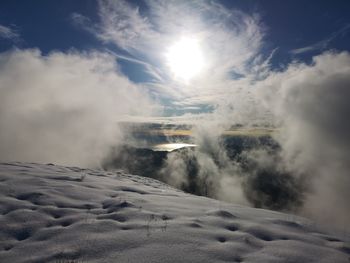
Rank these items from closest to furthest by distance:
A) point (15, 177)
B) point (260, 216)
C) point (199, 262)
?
point (199, 262) < point (260, 216) < point (15, 177)

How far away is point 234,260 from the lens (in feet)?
16.7

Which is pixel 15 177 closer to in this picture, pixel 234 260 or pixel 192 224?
pixel 192 224

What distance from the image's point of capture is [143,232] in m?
6.20

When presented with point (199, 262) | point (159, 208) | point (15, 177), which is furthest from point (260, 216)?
point (15, 177)

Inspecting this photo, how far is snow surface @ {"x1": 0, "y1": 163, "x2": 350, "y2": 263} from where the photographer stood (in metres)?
5.16

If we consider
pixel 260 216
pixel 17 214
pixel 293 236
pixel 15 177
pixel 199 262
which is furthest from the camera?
pixel 15 177

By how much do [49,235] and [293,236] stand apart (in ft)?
20.1

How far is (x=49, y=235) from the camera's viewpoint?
5.90m

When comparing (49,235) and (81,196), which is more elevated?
(81,196)

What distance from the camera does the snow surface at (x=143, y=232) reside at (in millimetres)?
5164

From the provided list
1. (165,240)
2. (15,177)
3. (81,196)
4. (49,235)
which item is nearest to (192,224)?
(165,240)

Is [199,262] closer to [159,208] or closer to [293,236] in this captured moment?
[293,236]

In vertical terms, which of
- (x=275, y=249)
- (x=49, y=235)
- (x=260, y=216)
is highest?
(x=260, y=216)

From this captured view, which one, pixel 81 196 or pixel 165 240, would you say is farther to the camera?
pixel 81 196
